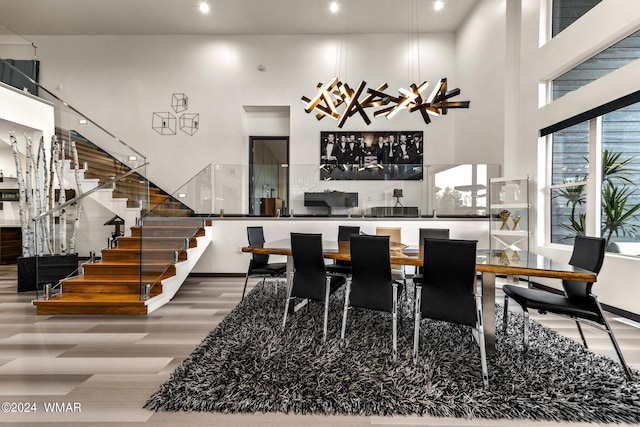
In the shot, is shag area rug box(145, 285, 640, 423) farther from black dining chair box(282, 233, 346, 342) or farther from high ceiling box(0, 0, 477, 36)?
high ceiling box(0, 0, 477, 36)

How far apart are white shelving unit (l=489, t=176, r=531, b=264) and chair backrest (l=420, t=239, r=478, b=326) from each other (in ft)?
11.0

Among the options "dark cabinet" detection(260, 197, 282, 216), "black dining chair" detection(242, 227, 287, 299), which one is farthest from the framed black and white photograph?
"black dining chair" detection(242, 227, 287, 299)

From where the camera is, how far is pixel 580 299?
237 centimetres

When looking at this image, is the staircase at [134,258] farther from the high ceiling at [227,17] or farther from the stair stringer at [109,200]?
the high ceiling at [227,17]

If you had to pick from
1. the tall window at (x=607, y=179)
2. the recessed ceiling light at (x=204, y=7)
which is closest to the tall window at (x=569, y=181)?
the tall window at (x=607, y=179)

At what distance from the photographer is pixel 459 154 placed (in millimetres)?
7262

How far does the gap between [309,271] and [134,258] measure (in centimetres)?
283

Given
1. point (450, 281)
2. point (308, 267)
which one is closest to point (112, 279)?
point (308, 267)

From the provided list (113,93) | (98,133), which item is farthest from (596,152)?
(113,93)

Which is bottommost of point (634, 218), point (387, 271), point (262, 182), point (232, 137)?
point (387, 271)

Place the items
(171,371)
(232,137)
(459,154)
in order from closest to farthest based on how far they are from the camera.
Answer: (171,371)
(459,154)
(232,137)

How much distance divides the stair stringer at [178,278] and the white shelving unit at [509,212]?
4793mm

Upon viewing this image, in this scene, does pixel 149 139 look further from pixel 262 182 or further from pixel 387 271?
pixel 387 271

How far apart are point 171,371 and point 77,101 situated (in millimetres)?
8551
